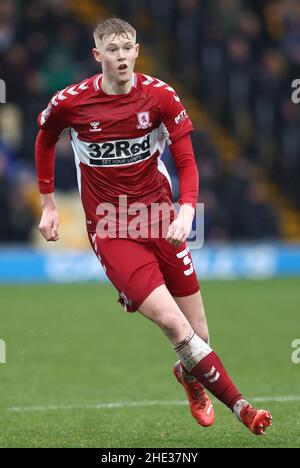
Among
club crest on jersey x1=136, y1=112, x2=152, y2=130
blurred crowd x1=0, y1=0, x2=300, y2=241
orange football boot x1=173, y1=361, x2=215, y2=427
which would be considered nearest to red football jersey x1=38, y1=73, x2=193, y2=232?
club crest on jersey x1=136, y1=112, x2=152, y2=130

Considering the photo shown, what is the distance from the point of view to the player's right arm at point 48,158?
6.63m

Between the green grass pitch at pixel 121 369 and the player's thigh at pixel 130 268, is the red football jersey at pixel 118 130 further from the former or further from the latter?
the green grass pitch at pixel 121 369

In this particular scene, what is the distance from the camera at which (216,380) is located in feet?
20.6

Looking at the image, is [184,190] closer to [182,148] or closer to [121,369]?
[182,148]

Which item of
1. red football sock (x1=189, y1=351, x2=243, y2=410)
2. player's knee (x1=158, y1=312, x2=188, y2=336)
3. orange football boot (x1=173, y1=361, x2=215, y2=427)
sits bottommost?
orange football boot (x1=173, y1=361, x2=215, y2=427)

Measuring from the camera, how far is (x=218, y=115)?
60.7ft

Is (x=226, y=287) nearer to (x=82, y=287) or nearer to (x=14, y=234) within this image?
(x=82, y=287)

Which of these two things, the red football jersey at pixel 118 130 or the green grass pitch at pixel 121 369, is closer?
the red football jersey at pixel 118 130

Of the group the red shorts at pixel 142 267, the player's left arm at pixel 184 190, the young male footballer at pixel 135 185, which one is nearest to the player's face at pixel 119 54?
the young male footballer at pixel 135 185

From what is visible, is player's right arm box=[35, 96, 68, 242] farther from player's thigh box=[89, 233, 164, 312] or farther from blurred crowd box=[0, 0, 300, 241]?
blurred crowd box=[0, 0, 300, 241]

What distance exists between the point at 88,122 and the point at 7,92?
975 centimetres

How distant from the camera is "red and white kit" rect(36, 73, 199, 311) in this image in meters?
6.47

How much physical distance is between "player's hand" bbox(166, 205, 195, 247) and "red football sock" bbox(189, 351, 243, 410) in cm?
72

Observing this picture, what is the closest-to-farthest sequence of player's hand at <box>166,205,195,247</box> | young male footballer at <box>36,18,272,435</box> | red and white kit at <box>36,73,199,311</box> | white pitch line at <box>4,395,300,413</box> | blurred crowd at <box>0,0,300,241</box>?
player's hand at <box>166,205,195,247</box>
young male footballer at <box>36,18,272,435</box>
red and white kit at <box>36,73,199,311</box>
white pitch line at <box>4,395,300,413</box>
blurred crowd at <box>0,0,300,241</box>
